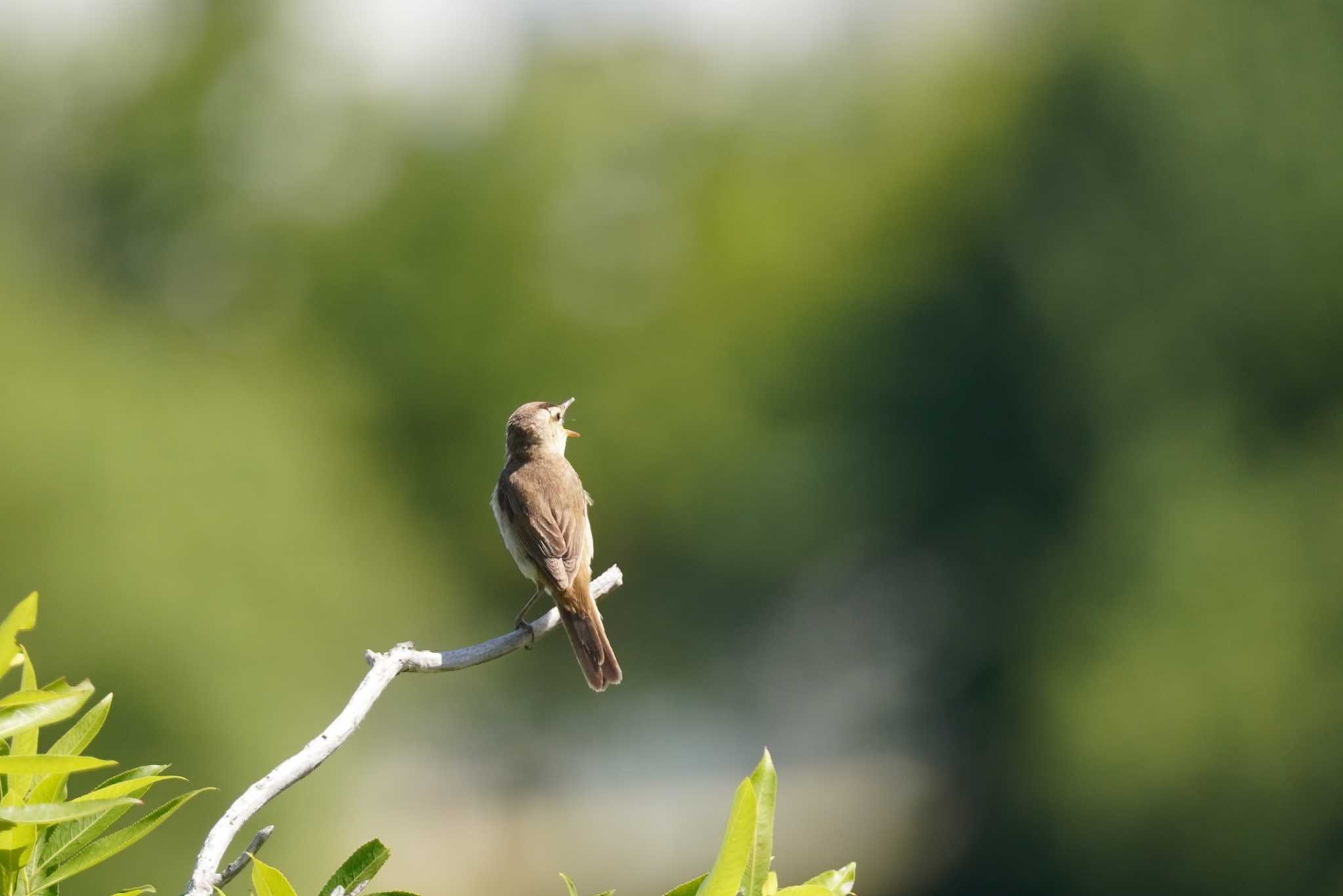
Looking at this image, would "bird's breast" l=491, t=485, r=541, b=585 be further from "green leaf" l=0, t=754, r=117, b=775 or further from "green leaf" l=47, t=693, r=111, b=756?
"green leaf" l=0, t=754, r=117, b=775

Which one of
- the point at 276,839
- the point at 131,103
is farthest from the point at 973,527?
the point at 131,103

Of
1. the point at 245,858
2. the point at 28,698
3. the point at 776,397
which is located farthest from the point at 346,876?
the point at 776,397

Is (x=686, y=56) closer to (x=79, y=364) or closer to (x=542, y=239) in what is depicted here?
(x=542, y=239)

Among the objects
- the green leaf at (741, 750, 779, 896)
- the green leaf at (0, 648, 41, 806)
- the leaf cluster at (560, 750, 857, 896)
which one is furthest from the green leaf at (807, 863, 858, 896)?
the green leaf at (0, 648, 41, 806)

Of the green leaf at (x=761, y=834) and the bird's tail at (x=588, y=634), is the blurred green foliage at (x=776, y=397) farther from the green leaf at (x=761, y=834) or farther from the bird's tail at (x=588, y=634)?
the green leaf at (x=761, y=834)

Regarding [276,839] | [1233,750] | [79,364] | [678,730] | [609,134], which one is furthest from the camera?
[609,134]

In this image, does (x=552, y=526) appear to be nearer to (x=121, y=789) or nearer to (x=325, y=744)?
(x=325, y=744)
